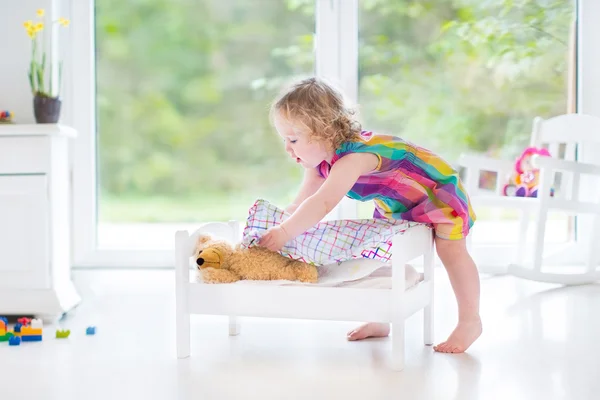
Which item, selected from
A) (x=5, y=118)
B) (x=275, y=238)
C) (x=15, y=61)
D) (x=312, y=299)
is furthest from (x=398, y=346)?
(x=15, y=61)

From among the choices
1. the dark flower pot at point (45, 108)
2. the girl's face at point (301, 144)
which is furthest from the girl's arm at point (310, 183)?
the dark flower pot at point (45, 108)

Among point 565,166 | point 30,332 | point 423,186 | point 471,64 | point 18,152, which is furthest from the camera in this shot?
point 471,64

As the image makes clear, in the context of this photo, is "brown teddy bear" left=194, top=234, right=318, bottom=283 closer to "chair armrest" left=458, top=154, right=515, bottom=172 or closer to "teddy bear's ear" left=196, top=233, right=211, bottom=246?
"teddy bear's ear" left=196, top=233, right=211, bottom=246

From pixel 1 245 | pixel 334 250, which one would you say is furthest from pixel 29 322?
pixel 334 250

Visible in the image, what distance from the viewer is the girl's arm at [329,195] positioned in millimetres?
1675

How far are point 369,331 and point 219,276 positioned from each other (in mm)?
447

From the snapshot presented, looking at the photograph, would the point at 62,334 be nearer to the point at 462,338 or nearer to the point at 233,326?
the point at 233,326

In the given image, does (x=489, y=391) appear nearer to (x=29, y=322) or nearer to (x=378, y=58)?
(x=29, y=322)

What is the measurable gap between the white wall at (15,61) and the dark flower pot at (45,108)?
406 mm

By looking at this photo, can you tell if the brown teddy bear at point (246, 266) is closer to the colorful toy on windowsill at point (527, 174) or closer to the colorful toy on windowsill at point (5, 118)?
the colorful toy on windowsill at point (5, 118)

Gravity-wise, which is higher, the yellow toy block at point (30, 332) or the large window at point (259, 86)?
the large window at point (259, 86)

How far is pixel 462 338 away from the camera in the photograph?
1791mm

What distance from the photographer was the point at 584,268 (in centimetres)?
313

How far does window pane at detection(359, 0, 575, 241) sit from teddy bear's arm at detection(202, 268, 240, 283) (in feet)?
5.60
